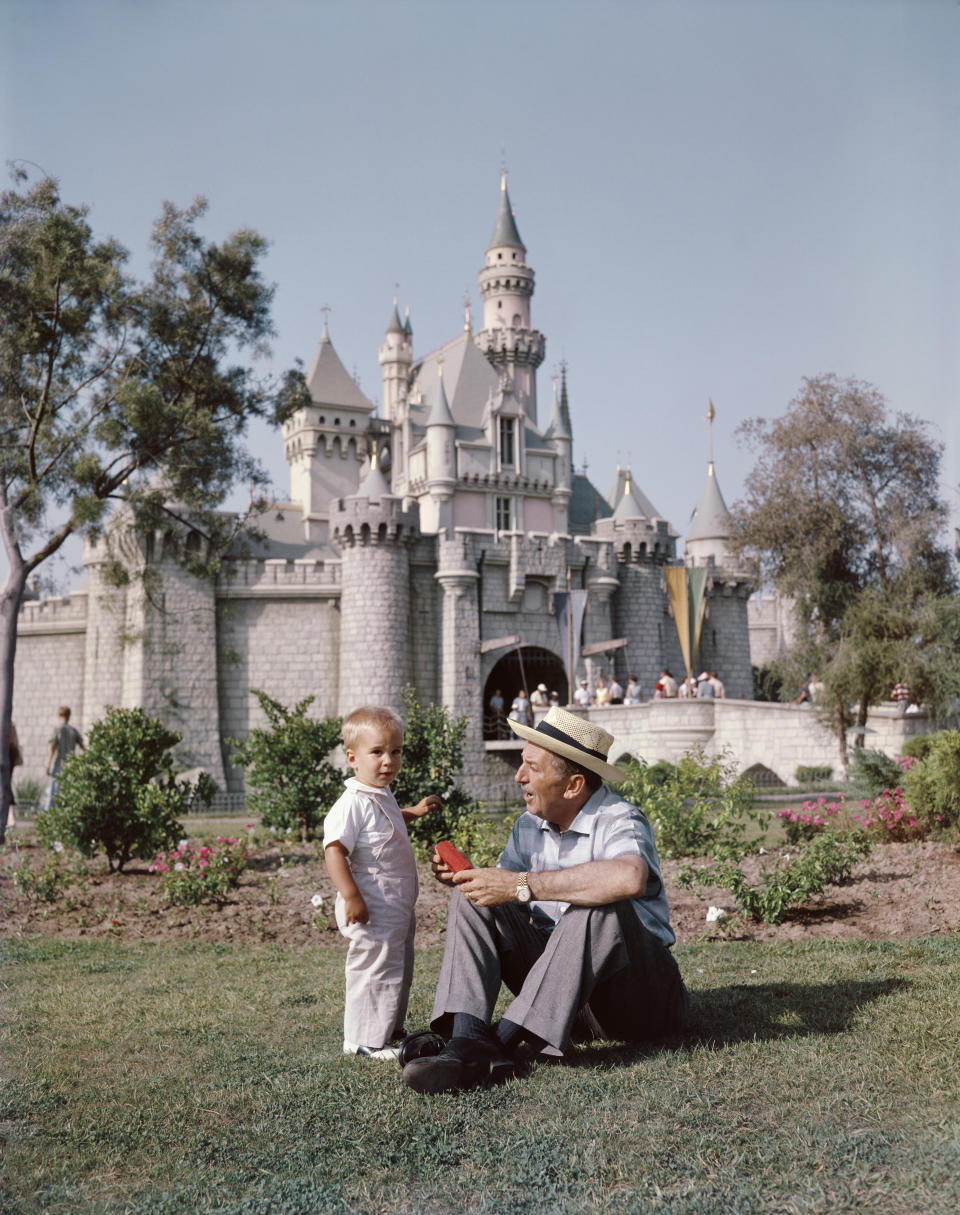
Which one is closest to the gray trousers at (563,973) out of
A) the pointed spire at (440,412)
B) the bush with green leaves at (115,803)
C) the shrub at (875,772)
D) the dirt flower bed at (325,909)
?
the dirt flower bed at (325,909)

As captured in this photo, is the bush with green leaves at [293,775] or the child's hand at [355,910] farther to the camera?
the bush with green leaves at [293,775]

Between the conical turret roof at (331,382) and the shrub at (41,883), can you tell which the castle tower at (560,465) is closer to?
the conical turret roof at (331,382)

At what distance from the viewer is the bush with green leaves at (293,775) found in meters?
10.9

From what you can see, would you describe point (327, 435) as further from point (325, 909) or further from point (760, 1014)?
point (760, 1014)

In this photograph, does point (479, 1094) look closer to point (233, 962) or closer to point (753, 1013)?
point (753, 1013)

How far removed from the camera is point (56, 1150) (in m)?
2.94

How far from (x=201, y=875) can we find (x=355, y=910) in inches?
174

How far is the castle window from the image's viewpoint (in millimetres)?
33656

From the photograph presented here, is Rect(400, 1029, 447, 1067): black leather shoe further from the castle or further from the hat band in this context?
the castle

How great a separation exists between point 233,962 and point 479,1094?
3238mm

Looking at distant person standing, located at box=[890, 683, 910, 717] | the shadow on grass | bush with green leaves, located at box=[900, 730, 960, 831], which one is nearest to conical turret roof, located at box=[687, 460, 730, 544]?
distant person standing, located at box=[890, 683, 910, 717]

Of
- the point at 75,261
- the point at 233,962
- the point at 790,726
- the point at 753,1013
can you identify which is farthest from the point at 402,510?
the point at 753,1013

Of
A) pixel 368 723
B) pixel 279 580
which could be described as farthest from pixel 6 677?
pixel 279 580

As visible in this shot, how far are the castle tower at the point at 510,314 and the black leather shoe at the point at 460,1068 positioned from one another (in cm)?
3754
